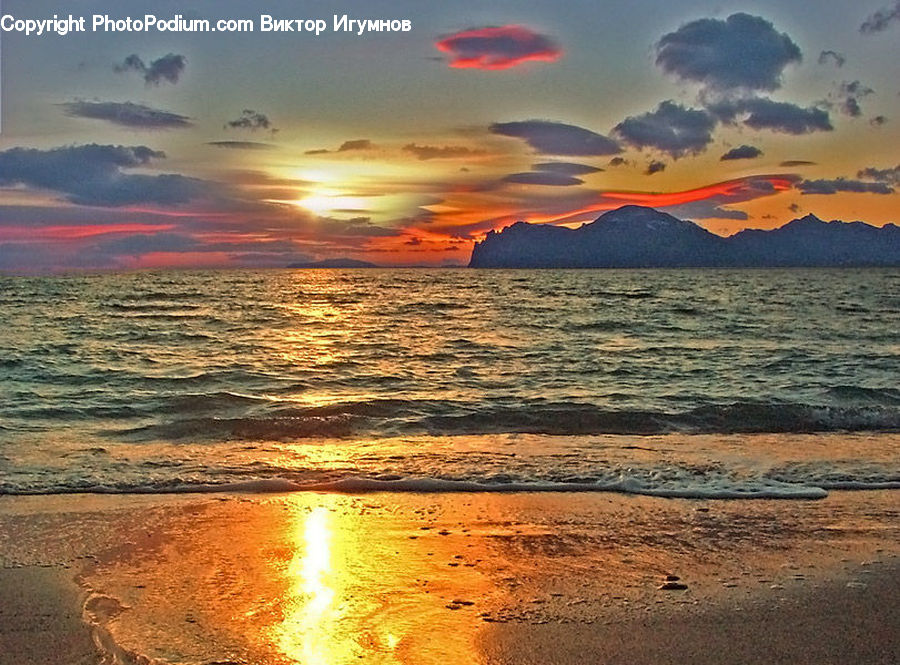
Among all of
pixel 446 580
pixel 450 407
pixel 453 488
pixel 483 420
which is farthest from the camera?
pixel 450 407

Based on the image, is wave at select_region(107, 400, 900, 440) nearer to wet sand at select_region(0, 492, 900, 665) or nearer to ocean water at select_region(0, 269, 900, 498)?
ocean water at select_region(0, 269, 900, 498)

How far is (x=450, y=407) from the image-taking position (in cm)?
1551

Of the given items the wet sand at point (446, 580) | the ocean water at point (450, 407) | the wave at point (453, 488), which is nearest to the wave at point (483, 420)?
the ocean water at point (450, 407)

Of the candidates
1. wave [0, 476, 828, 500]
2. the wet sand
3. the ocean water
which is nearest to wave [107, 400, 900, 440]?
the ocean water

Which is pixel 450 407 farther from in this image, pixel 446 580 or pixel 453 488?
pixel 446 580

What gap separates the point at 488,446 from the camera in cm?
1172

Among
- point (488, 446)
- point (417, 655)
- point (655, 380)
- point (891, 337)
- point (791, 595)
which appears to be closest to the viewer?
point (417, 655)

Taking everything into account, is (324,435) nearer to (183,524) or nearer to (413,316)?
(183,524)

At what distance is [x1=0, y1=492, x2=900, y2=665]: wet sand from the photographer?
16.1 ft

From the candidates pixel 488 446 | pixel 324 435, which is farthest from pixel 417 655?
pixel 324 435

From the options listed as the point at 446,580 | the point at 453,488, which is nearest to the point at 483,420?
the point at 453,488

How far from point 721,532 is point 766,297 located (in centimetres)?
5422

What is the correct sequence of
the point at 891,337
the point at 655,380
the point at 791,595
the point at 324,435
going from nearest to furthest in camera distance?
the point at 791,595 → the point at 324,435 → the point at 655,380 → the point at 891,337

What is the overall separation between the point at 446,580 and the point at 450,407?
31.3 feet
